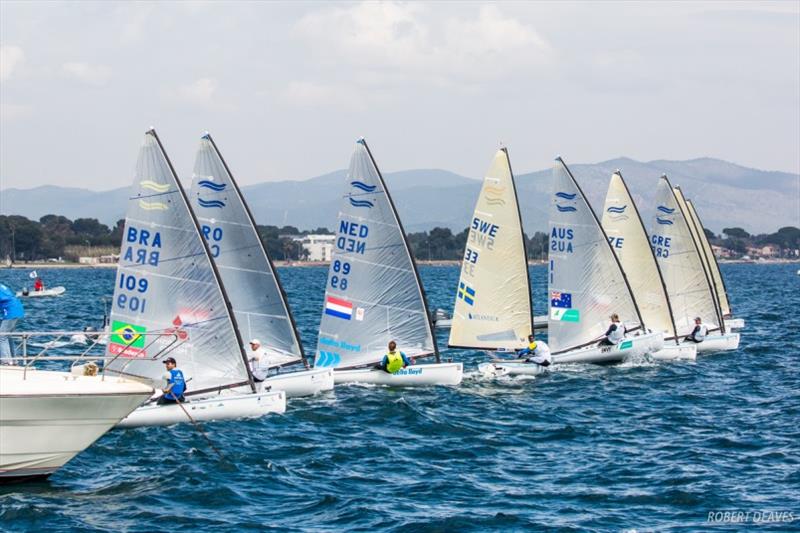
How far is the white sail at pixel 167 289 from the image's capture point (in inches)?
1162

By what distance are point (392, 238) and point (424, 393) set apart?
15.9ft

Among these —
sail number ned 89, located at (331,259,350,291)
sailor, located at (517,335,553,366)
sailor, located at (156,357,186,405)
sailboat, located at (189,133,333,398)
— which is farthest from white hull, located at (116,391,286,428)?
sailor, located at (517,335,553,366)

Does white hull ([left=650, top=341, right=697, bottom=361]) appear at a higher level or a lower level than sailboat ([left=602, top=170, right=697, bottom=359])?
lower

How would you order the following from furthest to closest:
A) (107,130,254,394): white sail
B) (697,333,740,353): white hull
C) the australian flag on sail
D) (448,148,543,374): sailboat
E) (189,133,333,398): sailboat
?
(697,333,740,353): white hull → the australian flag on sail → (448,148,543,374): sailboat → (189,133,333,398): sailboat → (107,130,254,394): white sail

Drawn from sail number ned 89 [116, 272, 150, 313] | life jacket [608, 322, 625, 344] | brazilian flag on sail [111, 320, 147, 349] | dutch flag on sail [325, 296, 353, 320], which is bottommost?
A: life jacket [608, 322, 625, 344]

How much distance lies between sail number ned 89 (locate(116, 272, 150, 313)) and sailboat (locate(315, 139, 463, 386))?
24.8ft

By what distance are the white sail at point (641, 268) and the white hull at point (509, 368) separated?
946 centimetres

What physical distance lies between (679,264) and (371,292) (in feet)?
65.7

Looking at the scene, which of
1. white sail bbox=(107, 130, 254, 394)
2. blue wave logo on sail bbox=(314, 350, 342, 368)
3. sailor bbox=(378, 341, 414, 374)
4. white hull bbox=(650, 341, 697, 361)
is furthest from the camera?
white hull bbox=(650, 341, 697, 361)

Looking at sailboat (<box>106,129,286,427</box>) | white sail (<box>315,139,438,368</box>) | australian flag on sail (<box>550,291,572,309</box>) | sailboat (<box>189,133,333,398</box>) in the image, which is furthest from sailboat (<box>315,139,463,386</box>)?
australian flag on sail (<box>550,291,572,309</box>)

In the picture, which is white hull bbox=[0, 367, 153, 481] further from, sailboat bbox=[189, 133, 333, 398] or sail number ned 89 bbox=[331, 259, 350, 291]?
sail number ned 89 bbox=[331, 259, 350, 291]

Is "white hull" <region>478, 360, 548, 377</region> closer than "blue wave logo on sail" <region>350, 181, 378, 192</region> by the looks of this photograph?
No

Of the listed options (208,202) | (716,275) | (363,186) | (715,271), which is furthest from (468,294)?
(715,271)

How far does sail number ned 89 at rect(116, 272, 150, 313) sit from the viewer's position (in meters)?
29.8
